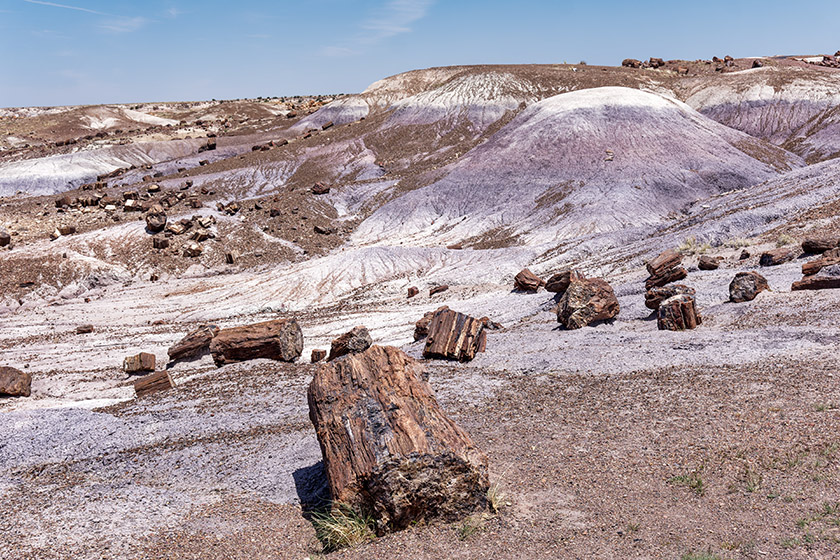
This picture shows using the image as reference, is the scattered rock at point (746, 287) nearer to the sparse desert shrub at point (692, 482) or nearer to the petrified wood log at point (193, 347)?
the sparse desert shrub at point (692, 482)

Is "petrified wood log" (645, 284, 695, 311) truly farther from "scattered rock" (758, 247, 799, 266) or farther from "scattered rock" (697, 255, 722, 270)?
"scattered rock" (758, 247, 799, 266)

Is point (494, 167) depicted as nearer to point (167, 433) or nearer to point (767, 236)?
point (767, 236)

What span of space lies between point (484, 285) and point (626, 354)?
14.7m

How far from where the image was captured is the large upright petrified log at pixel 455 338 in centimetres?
1612

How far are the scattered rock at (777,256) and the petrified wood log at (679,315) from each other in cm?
603

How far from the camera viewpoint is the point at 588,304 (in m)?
17.6

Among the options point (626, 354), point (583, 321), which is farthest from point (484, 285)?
point (626, 354)

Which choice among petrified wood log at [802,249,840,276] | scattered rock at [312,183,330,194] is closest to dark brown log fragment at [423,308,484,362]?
petrified wood log at [802,249,840,276]

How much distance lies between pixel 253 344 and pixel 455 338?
6.30 m

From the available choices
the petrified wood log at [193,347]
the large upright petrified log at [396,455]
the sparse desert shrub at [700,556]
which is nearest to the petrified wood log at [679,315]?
the large upright petrified log at [396,455]

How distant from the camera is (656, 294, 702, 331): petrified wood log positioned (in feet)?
52.3

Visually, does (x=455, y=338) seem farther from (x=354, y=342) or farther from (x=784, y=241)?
(x=784, y=241)

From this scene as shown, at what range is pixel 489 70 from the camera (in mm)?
69562

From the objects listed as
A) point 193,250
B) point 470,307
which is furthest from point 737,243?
point 193,250
